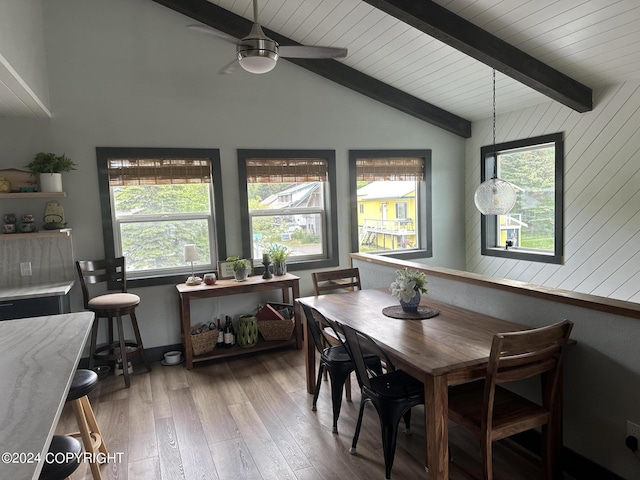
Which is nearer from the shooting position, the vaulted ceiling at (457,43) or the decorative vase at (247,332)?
the vaulted ceiling at (457,43)

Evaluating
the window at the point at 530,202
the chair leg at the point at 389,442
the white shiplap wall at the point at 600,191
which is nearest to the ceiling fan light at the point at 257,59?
the chair leg at the point at 389,442

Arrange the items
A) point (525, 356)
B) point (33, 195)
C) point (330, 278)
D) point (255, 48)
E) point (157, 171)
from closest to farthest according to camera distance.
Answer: point (525, 356) → point (255, 48) → point (33, 195) → point (330, 278) → point (157, 171)

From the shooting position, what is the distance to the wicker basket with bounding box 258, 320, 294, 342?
14.0 ft

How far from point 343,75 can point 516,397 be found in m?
3.61

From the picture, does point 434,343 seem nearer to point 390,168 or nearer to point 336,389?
point 336,389

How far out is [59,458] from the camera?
58.7 inches

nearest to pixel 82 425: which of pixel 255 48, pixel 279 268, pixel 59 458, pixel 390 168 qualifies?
pixel 59 458

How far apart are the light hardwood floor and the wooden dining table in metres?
0.37

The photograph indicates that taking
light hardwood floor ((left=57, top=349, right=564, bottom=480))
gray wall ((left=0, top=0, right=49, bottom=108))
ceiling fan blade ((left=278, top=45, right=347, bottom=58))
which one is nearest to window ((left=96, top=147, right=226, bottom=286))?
gray wall ((left=0, top=0, right=49, bottom=108))

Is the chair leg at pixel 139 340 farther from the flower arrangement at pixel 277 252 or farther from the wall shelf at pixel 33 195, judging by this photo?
the flower arrangement at pixel 277 252

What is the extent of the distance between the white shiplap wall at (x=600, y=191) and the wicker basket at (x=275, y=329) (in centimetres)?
266

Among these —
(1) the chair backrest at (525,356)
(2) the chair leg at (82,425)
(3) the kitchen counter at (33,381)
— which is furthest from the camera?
(2) the chair leg at (82,425)

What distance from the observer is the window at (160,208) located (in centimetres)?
408

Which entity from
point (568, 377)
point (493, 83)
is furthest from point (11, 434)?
point (493, 83)
